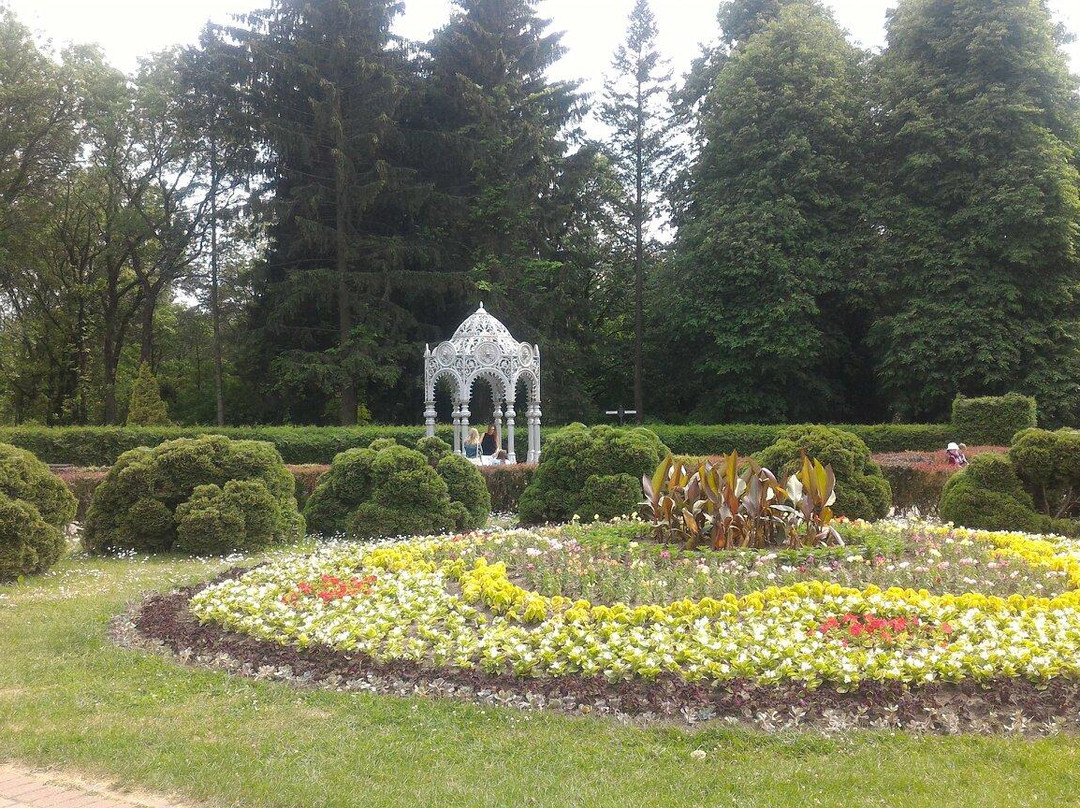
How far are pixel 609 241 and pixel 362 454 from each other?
2087 cm

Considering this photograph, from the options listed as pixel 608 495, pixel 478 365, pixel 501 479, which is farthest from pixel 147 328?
pixel 608 495

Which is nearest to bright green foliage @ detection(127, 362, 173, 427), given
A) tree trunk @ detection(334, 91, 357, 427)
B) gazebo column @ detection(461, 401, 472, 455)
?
tree trunk @ detection(334, 91, 357, 427)

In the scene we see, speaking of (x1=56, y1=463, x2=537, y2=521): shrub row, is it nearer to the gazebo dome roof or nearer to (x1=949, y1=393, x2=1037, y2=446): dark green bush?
the gazebo dome roof

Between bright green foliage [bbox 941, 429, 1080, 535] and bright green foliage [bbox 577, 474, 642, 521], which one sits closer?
bright green foliage [bbox 941, 429, 1080, 535]

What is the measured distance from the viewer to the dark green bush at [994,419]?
53.4 feet

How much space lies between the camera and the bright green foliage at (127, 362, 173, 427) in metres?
25.9

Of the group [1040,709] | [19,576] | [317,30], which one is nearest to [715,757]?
[1040,709]

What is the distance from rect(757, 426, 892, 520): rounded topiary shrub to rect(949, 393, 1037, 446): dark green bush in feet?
27.6

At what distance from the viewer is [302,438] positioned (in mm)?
15539

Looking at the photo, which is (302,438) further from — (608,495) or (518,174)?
(518,174)

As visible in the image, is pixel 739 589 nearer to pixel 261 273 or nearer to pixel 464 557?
pixel 464 557

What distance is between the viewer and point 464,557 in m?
7.06

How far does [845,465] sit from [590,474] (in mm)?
2940

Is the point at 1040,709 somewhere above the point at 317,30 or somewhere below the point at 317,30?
below
